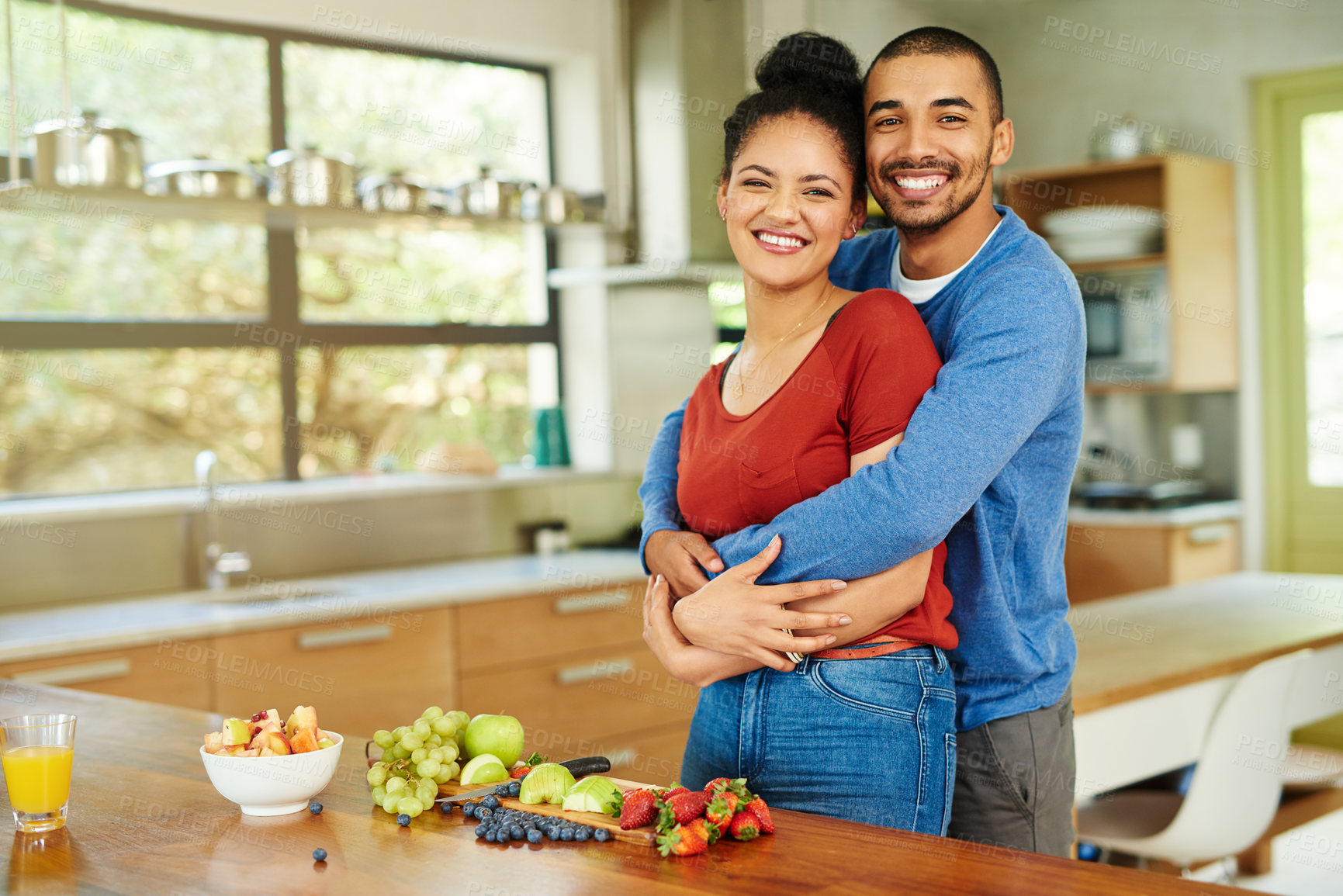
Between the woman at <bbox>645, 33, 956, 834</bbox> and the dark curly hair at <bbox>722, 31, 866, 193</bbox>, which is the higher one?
the dark curly hair at <bbox>722, 31, 866, 193</bbox>

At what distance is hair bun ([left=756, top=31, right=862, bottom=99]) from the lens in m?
1.58

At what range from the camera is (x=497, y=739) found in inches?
59.4

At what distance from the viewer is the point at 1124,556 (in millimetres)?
4809

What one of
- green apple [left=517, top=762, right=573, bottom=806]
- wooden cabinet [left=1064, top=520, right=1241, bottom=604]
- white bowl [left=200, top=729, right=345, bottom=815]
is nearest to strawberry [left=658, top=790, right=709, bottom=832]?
green apple [left=517, top=762, right=573, bottom=806]

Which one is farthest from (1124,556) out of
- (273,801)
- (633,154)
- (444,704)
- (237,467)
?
(273,801)

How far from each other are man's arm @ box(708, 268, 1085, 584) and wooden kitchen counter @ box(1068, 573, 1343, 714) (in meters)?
0.94

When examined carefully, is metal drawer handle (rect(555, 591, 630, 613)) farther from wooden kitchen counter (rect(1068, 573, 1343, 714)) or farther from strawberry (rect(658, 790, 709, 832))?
strawberry (rect(658, 790, 709, 832))

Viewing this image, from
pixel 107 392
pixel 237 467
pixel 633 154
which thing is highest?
pixel 633 154

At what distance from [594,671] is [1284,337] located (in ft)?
10.5

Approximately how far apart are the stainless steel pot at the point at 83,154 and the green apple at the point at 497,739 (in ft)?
7.23

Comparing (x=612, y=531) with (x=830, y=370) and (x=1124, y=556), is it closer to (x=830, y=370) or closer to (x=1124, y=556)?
(x=1124, y=556)

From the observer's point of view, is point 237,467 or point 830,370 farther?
point 237,467

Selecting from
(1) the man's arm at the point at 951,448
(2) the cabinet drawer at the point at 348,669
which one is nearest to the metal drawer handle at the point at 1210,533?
(2) the cabinet drawer at the point at 348,669

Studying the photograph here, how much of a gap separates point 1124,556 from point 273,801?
4069mm
